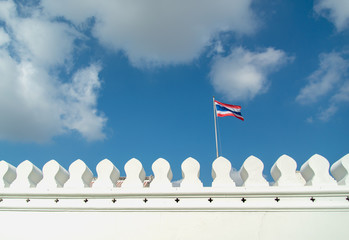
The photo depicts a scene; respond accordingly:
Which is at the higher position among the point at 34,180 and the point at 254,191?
the point at 34,180

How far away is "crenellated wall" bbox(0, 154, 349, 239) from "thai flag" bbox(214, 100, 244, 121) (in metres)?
8.53

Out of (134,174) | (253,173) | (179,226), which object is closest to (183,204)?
(179,226)

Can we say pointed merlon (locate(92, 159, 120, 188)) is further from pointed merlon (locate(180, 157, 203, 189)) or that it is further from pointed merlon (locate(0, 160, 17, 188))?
pointed merlon (locate(0, 160, 17, 188))

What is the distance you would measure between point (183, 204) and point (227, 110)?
9.42 metres

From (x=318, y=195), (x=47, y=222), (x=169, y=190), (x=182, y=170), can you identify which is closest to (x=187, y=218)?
(x=169, y=190)

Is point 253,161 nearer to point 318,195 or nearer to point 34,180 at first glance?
point 318,195

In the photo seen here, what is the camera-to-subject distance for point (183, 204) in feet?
9.86

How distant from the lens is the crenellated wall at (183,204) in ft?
9.30

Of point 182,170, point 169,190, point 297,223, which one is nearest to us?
point 297,223

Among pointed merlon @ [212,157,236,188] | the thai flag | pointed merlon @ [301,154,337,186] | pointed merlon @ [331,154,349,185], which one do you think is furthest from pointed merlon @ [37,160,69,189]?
the thai flag

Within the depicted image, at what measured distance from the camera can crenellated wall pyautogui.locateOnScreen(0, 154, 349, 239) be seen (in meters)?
2.84

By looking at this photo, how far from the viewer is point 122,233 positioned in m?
2.92

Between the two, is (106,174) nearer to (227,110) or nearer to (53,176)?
(53,176)

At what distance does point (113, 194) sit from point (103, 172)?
38 centimetres
